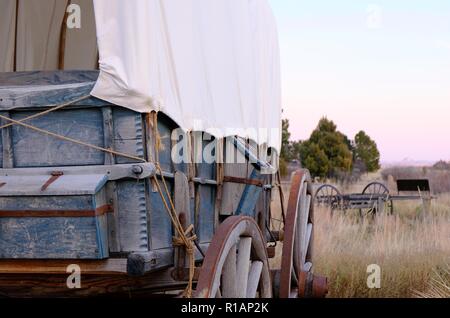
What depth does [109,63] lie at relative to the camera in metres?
3.00

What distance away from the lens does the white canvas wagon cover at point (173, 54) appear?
3000mm

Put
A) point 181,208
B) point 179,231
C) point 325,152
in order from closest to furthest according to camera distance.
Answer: point 179,231 → point 181,208 → point 325,152

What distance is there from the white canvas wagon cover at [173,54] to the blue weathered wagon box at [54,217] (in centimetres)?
41

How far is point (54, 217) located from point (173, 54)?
3.18 ft

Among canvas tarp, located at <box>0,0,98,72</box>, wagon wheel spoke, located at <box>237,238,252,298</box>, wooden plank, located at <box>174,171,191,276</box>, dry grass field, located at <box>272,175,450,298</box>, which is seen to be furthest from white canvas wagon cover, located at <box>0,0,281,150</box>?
dry grass field, located at <box>272,175,450,298</box>

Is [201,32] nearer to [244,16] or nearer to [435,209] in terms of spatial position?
[244,16]

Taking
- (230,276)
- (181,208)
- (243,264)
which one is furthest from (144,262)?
(243,264)

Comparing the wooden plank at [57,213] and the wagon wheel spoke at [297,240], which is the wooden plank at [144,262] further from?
Result: the wagon wheel spoke at [297,240]

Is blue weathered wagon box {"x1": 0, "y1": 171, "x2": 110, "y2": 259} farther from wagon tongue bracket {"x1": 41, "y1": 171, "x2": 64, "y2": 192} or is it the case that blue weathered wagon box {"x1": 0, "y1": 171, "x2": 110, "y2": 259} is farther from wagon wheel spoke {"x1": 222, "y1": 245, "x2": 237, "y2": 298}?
wagon wheel spoke {"x1": 222, "y1": 245, "x2": 237, "y2": 298}

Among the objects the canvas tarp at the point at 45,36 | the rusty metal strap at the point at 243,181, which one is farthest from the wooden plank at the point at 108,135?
the canvas tarp at the point at 45,36

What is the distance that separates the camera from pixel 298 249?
4812 mm

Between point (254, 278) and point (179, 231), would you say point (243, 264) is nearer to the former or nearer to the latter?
point (254, 278)

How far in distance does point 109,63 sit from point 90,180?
1.68ft
